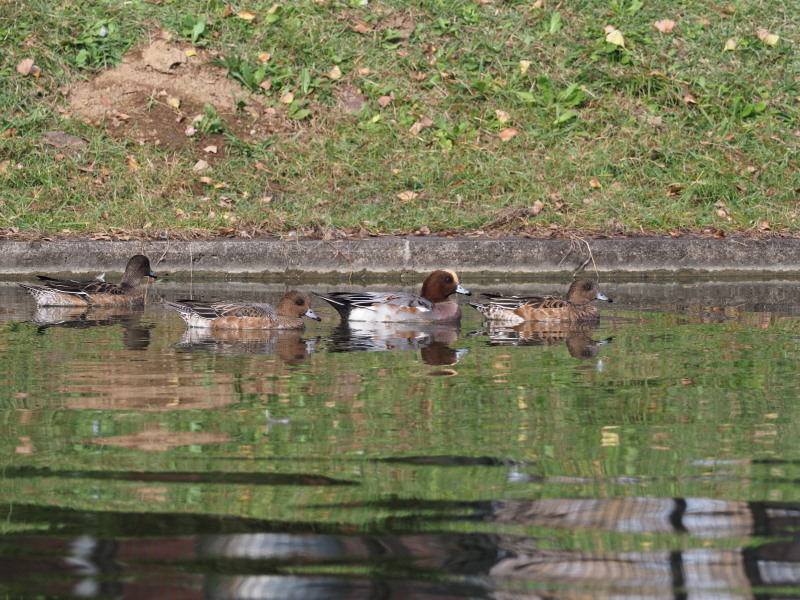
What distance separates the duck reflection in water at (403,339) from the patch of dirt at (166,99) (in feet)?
18.0

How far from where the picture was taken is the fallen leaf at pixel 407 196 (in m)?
12.4

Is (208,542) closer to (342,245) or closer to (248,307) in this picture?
(248,307)

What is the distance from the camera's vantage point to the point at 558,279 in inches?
433

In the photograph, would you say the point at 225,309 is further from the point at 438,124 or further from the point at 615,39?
the point at 615,39

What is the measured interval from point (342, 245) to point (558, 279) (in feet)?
6.52

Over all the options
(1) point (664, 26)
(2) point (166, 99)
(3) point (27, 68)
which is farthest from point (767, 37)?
(3) point (27, 68)

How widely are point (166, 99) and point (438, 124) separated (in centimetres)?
322

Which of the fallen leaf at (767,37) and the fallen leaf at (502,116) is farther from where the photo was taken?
the fallen leaf at (767,37)

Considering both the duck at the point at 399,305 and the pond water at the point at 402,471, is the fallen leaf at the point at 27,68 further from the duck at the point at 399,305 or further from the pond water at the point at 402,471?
the pond water at the point at 402,471

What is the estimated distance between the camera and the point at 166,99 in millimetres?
14148

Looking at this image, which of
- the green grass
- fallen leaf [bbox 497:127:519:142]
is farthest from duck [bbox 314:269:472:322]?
fallen leaf [bbox 497:127:519:142]

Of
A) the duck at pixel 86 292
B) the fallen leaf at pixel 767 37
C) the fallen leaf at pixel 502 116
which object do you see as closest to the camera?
the duck at pixel 86 292

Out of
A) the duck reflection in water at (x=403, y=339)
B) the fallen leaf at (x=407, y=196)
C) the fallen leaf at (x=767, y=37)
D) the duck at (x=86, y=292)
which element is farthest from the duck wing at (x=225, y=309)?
the fallen leaf at (x=767, y=37)

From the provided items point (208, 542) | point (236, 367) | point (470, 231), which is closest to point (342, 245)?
point (470, 231)
